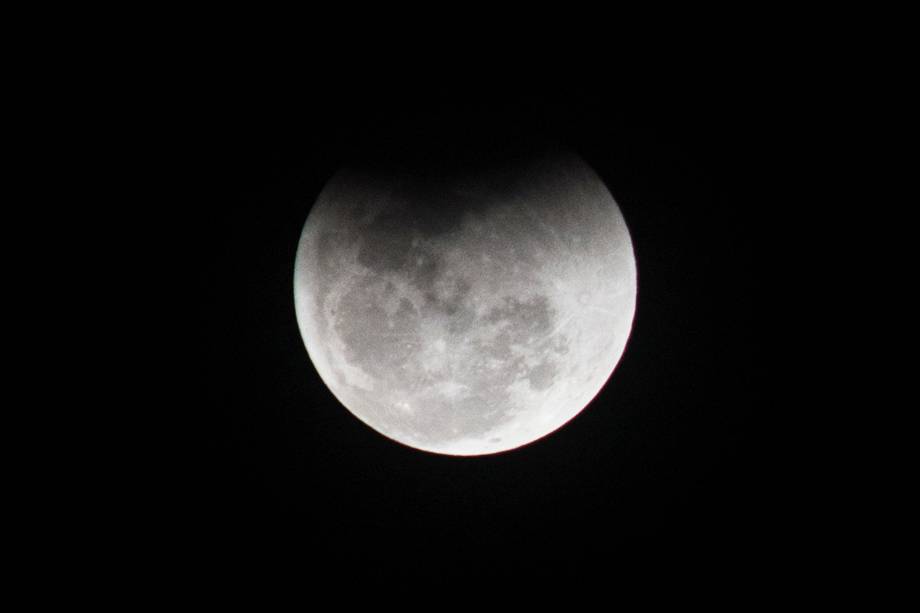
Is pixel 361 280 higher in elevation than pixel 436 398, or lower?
higher

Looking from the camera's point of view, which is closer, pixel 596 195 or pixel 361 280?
pixel 361 280

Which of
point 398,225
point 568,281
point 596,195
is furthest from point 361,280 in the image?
point 596,195

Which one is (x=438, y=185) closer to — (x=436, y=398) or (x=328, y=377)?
(x=436, y=398)

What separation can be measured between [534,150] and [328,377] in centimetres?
135

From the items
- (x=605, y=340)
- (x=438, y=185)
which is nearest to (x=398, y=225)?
(x=438, y=185)

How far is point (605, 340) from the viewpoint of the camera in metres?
2.69

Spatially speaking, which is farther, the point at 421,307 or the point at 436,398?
the point at 436,398

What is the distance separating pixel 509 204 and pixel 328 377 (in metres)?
1.16

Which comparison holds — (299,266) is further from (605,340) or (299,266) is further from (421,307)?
(605,340)

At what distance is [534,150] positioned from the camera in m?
2.46

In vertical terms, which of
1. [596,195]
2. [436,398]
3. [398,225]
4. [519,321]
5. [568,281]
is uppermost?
[596,195]

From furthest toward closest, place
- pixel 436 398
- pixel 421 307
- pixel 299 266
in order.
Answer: pixel 299 266
pixel 436 398
pixel 421 307

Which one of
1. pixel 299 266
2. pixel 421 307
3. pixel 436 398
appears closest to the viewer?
pixel 421 307

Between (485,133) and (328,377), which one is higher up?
(485,133)
